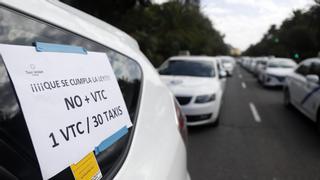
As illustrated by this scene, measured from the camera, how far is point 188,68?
8.26m

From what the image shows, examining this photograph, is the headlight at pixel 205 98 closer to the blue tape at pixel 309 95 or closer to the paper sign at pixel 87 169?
the blue tape at pixel 309 95

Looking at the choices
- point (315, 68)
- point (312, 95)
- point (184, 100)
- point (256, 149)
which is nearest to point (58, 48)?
point (256, 149)

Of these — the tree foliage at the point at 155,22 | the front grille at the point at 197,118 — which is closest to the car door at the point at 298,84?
the front grille at the point at 197,118

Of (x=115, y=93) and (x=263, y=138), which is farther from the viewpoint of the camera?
(x=263, y=138)

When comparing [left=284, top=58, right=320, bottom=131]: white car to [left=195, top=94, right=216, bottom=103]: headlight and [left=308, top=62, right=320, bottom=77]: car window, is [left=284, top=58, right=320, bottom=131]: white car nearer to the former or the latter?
[left=308, top=62, right=320, bottom=77]: car window

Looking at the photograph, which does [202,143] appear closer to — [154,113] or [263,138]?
[263,138]

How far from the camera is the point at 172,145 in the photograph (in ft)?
6.34

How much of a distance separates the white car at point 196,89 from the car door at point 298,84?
188 cm

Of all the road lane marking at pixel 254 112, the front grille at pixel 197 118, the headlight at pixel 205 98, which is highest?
the headlight at pixel 205 98

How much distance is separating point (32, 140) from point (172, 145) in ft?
3.28

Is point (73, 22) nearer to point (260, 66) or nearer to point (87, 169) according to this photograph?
point (87, 169)

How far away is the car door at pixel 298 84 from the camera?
25.1 feet

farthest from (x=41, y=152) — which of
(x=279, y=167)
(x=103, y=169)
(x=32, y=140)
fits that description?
(x=279, y=167)

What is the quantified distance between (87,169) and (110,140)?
0.74 feet
